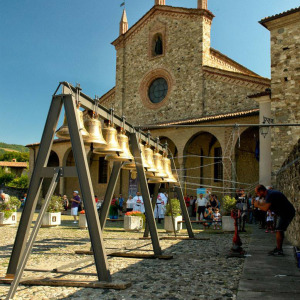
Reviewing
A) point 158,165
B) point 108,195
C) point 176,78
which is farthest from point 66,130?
point 176,78

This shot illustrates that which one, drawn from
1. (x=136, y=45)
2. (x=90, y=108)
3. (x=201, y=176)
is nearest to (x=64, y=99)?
(x=90, y=108)

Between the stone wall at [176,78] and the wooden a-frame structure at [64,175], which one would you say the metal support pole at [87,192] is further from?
the stone wall at [176,78]

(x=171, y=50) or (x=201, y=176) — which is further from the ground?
(x=171, y=50)

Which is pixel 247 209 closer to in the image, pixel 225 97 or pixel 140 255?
pixel 225 97

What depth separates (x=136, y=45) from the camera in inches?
1005

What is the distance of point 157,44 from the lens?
81.3ft

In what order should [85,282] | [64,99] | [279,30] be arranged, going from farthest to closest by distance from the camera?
[279,30] → [64,99] → [85,282]

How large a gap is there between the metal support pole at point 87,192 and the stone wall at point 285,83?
12.3 meters

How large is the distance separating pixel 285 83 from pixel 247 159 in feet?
20.0

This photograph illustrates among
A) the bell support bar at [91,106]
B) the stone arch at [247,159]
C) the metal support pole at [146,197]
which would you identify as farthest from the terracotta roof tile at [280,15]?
the metal support pole at [146,197]

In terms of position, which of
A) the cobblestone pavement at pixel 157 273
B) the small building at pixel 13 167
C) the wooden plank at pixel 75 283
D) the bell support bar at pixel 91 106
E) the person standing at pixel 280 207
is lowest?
the cobblestone pavement at pixel 157 273

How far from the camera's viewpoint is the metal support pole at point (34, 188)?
13.5 feet

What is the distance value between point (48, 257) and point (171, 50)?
19.5m

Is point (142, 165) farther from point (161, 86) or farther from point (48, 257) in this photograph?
point (161, 86)
